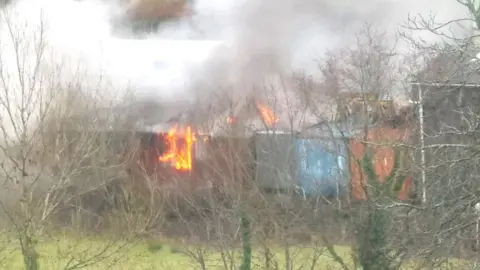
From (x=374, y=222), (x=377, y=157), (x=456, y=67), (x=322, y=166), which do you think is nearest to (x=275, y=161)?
(x=322, y=166)

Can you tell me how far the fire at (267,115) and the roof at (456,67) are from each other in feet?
12.9

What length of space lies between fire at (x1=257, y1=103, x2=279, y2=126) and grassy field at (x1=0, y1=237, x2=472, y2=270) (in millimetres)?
2234

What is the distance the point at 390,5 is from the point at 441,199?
5851mm

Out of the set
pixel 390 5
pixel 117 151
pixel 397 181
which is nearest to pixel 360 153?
pixel 397 181

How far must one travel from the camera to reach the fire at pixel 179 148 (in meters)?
14.4

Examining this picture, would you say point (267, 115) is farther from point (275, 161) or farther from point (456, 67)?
point (456, 67)

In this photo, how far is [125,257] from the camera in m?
13.7

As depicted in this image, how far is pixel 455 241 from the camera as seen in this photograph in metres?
8.98

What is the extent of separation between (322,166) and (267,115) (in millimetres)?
1307

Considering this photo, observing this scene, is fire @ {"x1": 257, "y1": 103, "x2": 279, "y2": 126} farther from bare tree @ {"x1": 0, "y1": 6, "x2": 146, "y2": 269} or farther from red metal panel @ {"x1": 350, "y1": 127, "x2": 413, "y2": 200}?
bare tree @ {"x1": 0, "y1": 6, "x2": 146, "y2": 269}

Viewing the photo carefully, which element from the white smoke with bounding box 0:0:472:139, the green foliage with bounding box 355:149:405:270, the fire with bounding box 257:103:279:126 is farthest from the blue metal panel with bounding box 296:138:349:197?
the white smoke with bounding box 0:0:472:139

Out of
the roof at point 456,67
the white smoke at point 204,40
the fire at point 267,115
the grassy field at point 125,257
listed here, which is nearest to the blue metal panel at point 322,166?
the fire at point 267,115

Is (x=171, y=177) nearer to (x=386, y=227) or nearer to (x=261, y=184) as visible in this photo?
(x=261, y=184)

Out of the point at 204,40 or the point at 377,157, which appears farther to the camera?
the point at 204,40
